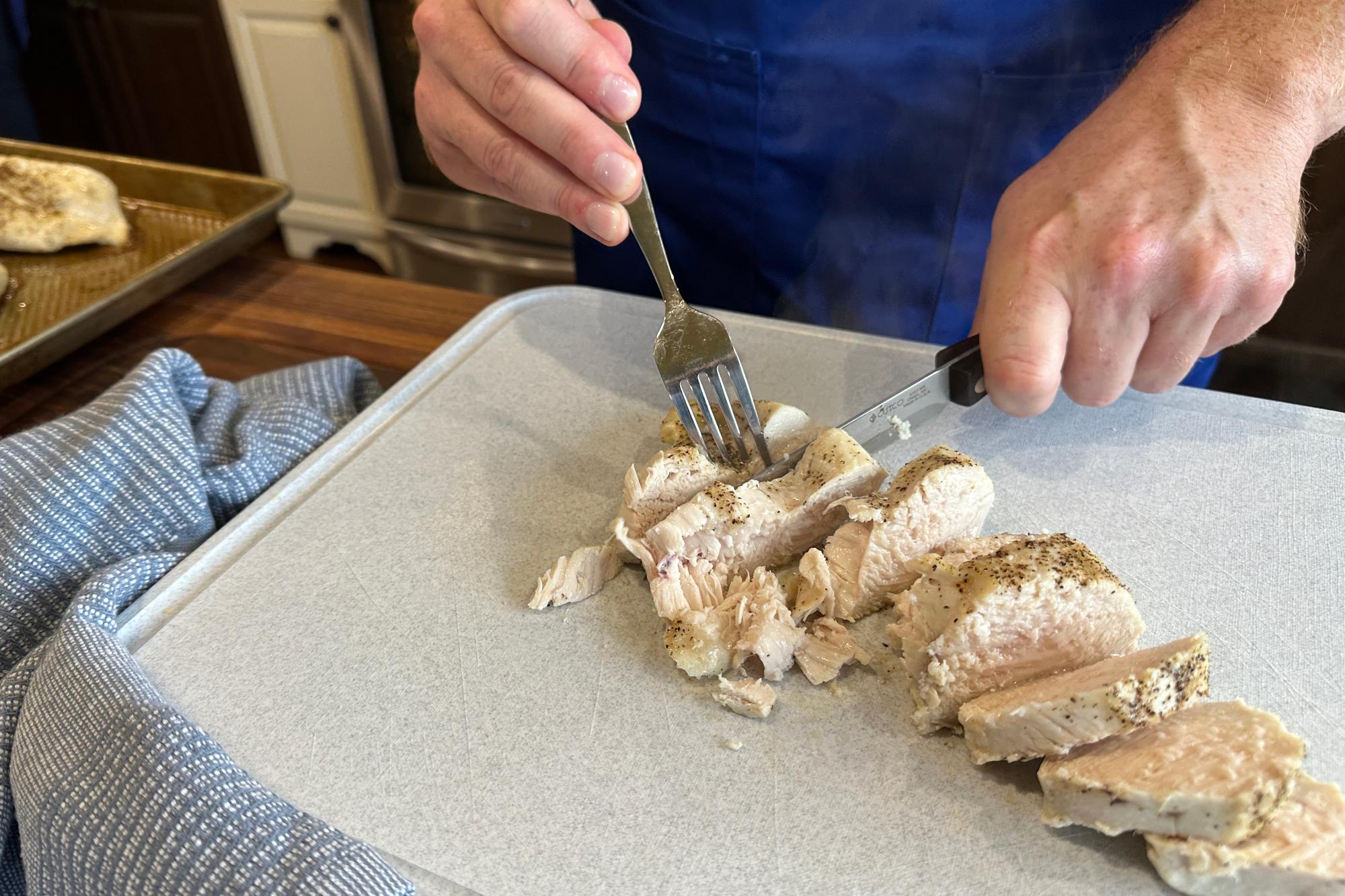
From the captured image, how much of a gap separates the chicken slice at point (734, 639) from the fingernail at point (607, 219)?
0.51 metres

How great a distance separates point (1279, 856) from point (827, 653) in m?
0.47

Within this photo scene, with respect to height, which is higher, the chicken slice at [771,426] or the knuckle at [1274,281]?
the knuckle at [1274,281]

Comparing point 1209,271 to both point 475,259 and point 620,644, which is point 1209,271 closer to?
point 620,644

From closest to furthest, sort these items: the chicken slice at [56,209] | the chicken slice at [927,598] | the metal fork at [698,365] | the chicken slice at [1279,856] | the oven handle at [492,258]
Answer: the chicken slice at [1279,856] < the chicken slice at [927,598] < the metal fork at [698,365] < the chicken slice at [56,209] < the oven handle at [492,258]

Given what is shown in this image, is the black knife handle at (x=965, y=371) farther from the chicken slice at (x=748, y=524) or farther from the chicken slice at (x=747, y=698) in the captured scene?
the chicken slice at (x=747, y=698)

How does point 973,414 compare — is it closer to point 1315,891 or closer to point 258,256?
point 1315,891

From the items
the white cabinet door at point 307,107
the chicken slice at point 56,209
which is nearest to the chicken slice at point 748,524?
the chicken slice at point 56,209

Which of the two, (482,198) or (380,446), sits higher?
(380,446)

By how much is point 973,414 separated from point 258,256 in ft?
5.39

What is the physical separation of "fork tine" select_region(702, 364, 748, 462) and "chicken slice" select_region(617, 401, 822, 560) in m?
0.04

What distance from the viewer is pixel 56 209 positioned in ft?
6.79

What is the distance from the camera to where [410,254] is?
395cm

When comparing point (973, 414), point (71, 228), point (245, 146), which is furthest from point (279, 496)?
point (245, 146)

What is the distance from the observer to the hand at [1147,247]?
1106 millimetres
